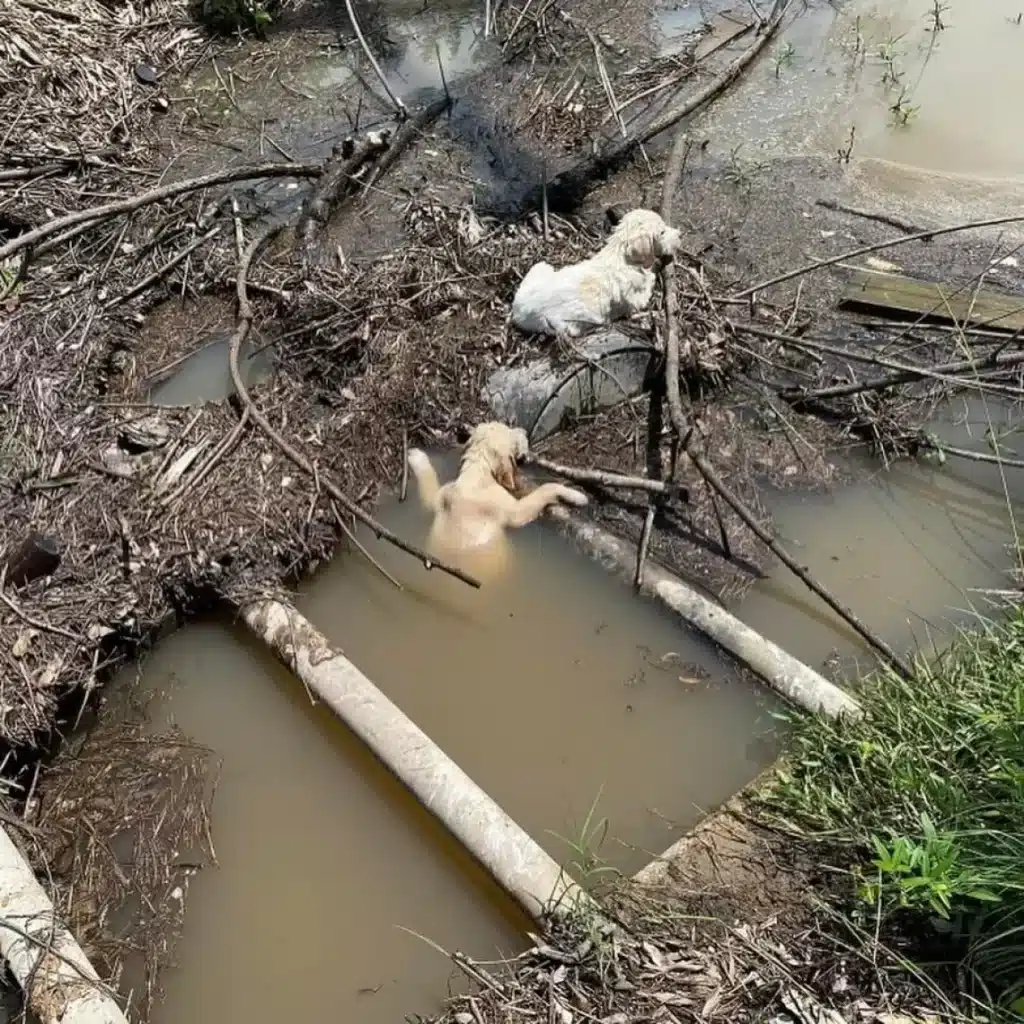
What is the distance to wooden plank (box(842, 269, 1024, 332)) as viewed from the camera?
183 inches

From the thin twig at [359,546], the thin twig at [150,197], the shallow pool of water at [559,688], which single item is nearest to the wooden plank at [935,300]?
the shallow pool of water at [559,688]

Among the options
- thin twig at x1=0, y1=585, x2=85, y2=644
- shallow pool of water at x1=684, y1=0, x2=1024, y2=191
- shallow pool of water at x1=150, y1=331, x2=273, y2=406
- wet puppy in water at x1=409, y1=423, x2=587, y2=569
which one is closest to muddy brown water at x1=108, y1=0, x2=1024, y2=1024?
wet puppy in water at x1=409, y1=423, x2=587, y2=569

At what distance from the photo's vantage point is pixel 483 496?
4.09 metres

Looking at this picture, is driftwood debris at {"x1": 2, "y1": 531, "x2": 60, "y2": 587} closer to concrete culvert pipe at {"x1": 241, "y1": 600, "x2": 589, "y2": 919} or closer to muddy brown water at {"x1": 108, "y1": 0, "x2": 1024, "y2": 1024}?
muddy brown water at {"x1": 108, "y1": 0, "x2": 1024, "y2": 1024}

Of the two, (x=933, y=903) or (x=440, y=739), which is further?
(x=440, y=739)

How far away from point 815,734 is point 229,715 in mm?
2241

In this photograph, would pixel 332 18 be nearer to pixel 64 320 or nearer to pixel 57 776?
pixel 64 320

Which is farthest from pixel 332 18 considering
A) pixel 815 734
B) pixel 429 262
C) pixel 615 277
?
pixel 815 734

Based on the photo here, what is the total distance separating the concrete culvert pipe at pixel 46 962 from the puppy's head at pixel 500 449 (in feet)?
7.76

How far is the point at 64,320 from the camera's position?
511 centimetres

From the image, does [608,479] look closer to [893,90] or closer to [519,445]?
[519,445]

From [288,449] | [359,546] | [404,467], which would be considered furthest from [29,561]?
[404,467]

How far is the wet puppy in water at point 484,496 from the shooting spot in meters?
4.05

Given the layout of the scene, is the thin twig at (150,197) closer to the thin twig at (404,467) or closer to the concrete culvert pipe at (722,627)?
the thin twig at (404,467)
